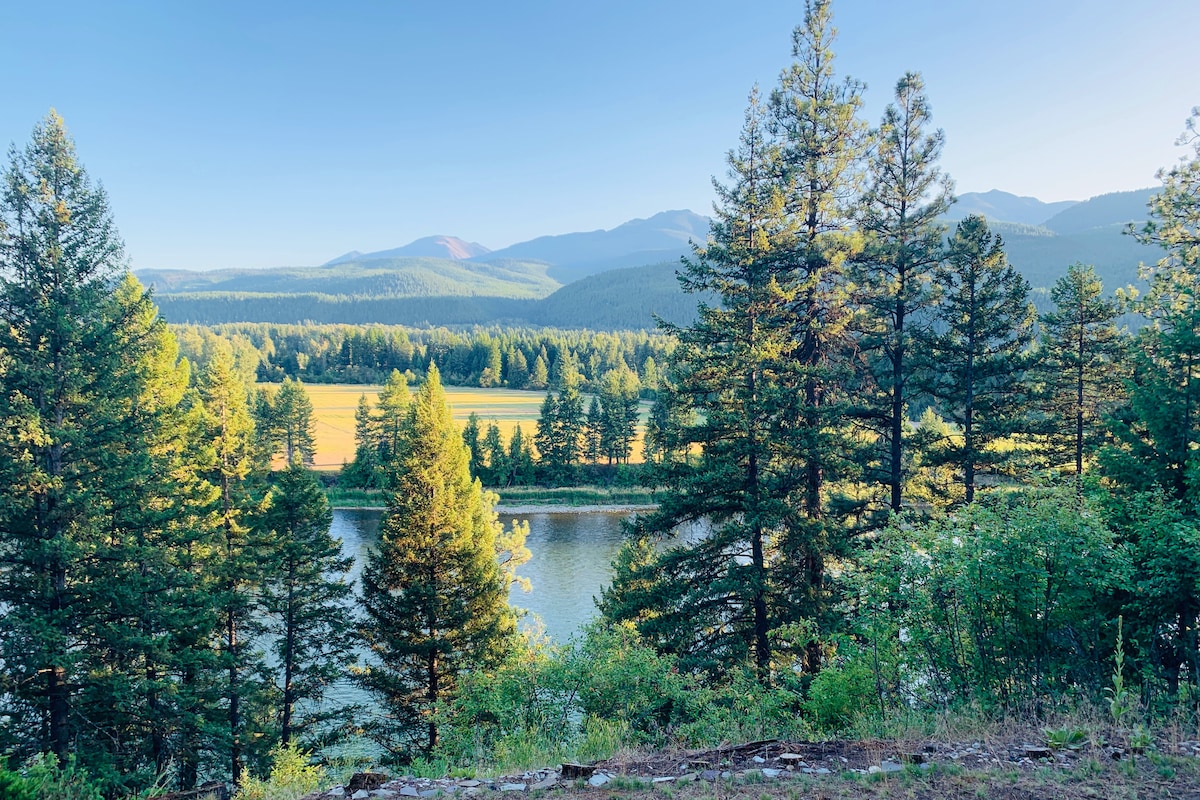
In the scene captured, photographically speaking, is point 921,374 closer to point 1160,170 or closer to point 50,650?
point 1160,170

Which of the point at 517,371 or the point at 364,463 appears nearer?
the point at 364,463

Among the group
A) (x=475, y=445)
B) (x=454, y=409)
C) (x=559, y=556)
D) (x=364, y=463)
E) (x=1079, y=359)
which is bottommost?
(x=559, y=556)

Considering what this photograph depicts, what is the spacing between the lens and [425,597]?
→ 54.2 ft

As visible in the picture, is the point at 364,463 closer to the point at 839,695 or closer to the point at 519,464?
the point at 519,464

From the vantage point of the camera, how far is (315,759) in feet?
55.0

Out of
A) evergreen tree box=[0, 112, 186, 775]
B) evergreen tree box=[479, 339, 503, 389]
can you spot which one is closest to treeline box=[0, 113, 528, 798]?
evergreen tree box=[0, 112, 186, 775]

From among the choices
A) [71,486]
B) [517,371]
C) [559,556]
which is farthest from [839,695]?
[517,371]

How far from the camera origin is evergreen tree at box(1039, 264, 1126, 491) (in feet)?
67.0

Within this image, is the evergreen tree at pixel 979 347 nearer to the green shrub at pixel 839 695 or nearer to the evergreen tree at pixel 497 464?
the green shrub at pixel 839 695

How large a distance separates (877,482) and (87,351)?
730 inches

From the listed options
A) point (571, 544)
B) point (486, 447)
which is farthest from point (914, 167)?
point (486, 447)

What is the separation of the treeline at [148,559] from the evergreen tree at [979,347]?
46.0ft

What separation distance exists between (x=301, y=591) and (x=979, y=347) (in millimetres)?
20093

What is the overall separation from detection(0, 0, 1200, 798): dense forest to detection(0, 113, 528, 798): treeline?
8 cm
